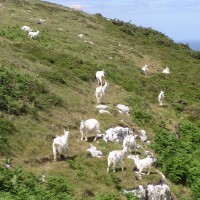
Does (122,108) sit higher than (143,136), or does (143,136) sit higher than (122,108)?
(122,108)

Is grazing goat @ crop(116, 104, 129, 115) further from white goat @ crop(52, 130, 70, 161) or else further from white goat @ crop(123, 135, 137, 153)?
white goat @ crop(52, 130, 70, 161)

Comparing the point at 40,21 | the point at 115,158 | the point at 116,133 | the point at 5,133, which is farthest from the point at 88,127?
the point at 40,21

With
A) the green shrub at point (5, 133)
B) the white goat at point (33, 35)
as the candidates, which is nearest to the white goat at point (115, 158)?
the green shrub at point (5, 133)

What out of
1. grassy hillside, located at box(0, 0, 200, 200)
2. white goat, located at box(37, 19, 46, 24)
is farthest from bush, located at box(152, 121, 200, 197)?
white goat, located at box(37, 19, 46, 24)

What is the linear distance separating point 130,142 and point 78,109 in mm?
6459

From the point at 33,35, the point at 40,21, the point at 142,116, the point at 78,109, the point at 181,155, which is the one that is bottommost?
the point at 181,155

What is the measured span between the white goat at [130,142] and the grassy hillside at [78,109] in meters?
0.98

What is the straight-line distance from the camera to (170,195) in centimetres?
2086

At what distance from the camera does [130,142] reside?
907 inches

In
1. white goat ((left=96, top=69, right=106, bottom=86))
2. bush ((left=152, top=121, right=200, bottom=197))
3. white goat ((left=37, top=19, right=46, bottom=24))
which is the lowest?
bush ((left=152, top=121, right=200, bottom=197))

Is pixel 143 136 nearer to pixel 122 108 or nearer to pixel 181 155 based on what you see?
pixel 181 155

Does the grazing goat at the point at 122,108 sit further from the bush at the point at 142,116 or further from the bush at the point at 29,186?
the bush at the point at 29,186

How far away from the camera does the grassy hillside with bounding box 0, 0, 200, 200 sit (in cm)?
1909

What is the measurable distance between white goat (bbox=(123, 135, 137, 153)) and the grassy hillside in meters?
0.98
